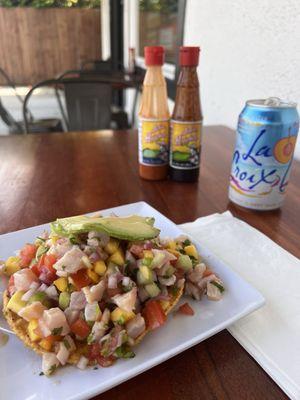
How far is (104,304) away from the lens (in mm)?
404

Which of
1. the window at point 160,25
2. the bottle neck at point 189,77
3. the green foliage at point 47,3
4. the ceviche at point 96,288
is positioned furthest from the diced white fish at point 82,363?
the green foliage at point 47,3

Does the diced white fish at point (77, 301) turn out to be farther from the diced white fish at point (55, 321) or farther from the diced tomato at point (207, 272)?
the diced tomato at point (207, 272)

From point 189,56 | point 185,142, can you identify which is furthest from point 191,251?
point 189,56

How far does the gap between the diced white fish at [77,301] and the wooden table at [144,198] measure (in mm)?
100

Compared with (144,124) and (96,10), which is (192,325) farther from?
(96,10)

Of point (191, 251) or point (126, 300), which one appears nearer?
point (126, 300)

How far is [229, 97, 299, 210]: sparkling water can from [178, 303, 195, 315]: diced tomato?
0.35 meters

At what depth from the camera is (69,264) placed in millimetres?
410

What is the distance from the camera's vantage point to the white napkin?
1.21 ft

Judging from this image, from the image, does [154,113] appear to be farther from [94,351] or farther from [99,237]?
[94,351]

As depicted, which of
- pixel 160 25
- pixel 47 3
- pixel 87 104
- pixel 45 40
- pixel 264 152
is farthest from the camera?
pixel 45 40

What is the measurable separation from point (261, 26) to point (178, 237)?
3.09ft

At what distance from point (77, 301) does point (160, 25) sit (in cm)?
271

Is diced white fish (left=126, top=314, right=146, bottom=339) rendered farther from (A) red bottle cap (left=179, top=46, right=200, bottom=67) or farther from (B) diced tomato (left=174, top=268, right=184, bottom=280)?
(A) red bottle cap (left=179, top=46, right=200, bottom=67)
